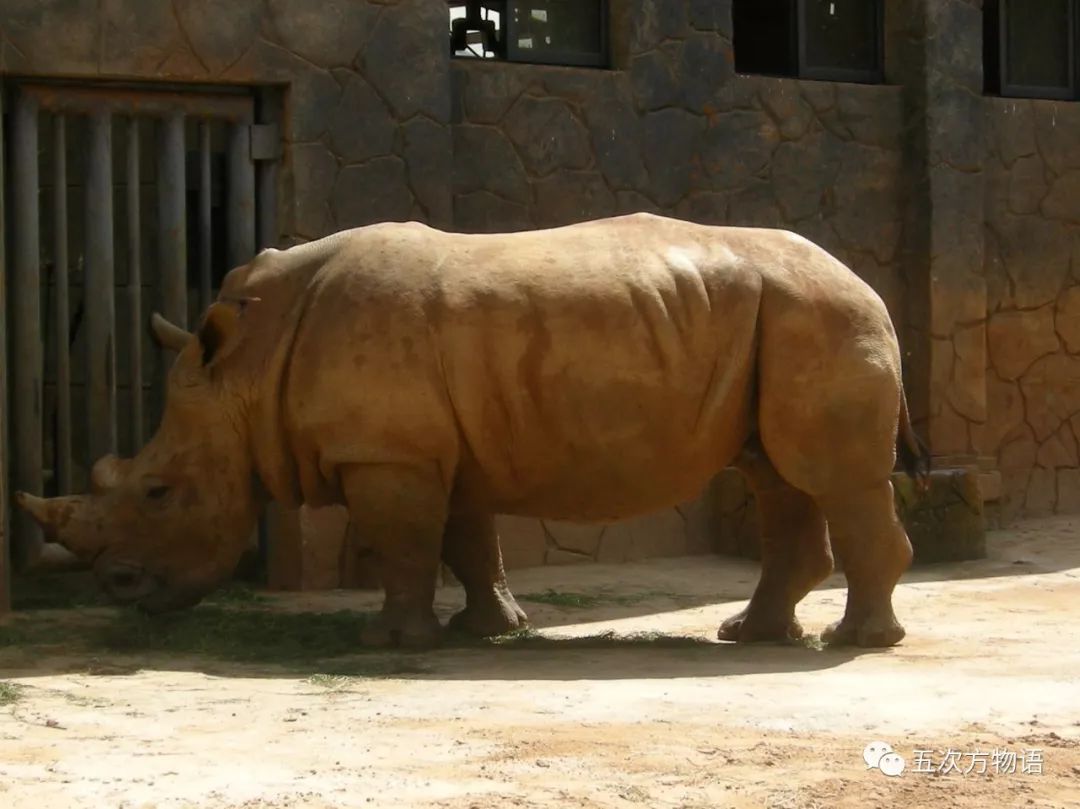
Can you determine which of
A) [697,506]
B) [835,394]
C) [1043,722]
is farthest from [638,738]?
[697,506]

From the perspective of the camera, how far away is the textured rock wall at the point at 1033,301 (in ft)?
36.0

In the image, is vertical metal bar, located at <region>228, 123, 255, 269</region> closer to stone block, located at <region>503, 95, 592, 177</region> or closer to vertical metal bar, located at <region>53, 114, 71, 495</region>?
vertical metal bar, located at <region>53, 114, 71, 495</region>

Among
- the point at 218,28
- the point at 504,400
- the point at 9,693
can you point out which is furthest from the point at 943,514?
the point at 9,693

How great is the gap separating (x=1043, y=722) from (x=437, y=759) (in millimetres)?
1752

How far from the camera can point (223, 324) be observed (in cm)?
691

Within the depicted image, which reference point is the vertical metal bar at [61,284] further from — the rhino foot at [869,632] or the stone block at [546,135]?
the rhino foot at [869,632]

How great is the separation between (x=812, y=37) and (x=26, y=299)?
16.7 ft

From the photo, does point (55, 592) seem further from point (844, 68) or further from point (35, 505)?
point (844, 68)

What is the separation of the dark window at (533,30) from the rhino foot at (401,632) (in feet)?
13.3

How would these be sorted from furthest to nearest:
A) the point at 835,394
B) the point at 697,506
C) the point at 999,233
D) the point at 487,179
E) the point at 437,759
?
1. the point at 999,233
2. the point at 697,506
3. the point at 487,179
4. the point at 835,394
5. the point at 437,759

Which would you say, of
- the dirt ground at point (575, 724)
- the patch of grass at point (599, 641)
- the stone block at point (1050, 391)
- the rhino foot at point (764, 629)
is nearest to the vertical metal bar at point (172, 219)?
the dirt ground at point (575, 724)

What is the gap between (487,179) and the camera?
9.37 m

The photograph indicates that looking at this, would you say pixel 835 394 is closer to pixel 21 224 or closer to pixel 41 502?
pixel 41 502

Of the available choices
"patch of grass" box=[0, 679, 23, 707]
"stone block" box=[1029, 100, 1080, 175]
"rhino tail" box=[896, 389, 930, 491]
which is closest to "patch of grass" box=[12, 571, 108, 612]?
"patch of grass" box=[0, 679, 23, 707]
